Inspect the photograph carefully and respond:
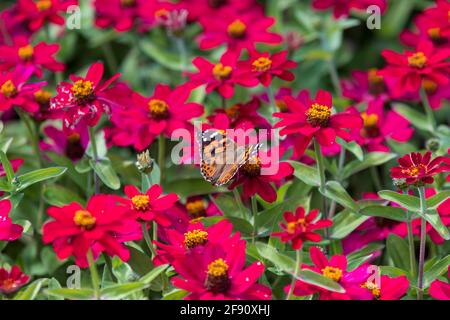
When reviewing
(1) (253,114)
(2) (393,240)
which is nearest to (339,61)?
(1) (253,114)

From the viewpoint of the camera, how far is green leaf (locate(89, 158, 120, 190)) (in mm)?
1468

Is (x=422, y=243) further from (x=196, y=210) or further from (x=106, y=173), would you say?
(x=106, y=173)

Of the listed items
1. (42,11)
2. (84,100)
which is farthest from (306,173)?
(42,11)

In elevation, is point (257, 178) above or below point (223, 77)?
below

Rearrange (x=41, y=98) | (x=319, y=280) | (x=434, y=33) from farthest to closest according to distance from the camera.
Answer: (x=434, y=33) < (x=41, y=98) < (x=319, y=280)

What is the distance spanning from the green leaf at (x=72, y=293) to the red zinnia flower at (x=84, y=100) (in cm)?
37

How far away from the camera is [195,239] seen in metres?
1.26

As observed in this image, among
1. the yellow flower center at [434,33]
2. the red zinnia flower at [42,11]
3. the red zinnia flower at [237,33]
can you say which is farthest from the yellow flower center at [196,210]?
the yellow flower center at [434,33]

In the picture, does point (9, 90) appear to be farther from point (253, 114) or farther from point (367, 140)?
point (367, 140)

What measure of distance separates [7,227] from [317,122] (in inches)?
21.6

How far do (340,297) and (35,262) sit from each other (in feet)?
2.45

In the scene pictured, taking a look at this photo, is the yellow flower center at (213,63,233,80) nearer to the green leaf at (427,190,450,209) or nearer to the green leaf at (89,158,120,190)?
the green leaf at (89,158,120,190)

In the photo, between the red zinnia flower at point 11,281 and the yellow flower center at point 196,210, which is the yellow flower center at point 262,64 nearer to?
the yellow flower center at point 196,210
